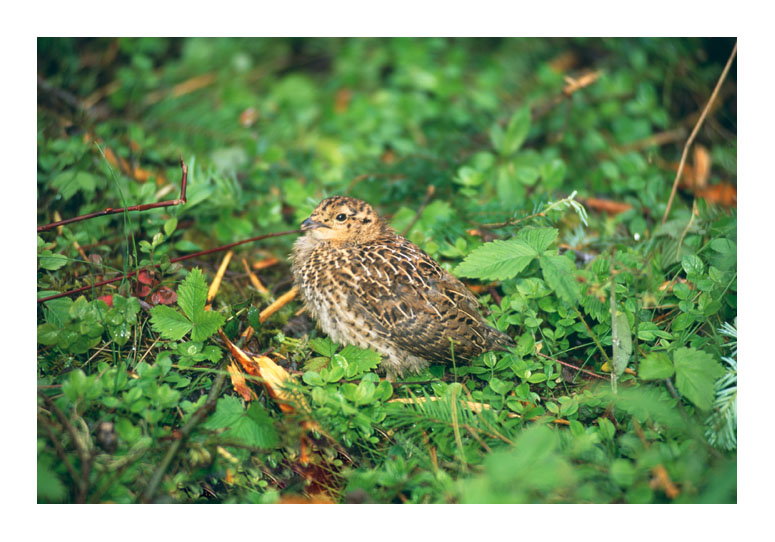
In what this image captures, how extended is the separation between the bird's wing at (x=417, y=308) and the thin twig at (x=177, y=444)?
34.3 inches

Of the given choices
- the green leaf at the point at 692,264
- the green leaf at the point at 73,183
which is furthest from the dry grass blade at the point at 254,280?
the green leaf at the point at 692,264

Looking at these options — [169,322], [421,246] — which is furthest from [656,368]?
[169,322]

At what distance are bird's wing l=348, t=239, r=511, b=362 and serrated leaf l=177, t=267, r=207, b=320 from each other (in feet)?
2.60

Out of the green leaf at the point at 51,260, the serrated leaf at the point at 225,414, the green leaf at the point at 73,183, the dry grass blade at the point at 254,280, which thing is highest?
the green leaf at the point at 73,183

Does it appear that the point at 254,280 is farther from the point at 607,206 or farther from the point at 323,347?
the point at 607,206

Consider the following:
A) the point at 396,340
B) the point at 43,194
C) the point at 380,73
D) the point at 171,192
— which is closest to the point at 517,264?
the point at 396,340

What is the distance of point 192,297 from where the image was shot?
3143 mm

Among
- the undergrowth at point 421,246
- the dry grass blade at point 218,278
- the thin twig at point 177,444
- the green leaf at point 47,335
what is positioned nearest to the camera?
the thin twig at point 177,444

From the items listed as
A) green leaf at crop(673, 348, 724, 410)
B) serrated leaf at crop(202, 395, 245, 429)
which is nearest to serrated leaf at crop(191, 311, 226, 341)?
serrated leaf at crop(202, 395, 245, 429)

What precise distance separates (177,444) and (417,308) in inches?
52.8

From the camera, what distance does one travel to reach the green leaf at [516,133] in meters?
4.56

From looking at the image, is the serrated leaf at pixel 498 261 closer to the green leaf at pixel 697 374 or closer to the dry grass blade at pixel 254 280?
the green leaf at pixel 697 374
